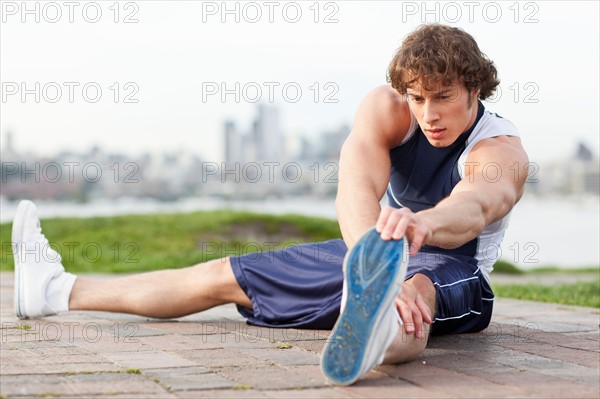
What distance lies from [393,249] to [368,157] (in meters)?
0.88

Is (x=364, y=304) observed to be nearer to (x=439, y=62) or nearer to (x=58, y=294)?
(x=439, y=62)

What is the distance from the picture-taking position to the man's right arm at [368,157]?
2.66 metres

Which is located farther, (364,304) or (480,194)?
(480,194)

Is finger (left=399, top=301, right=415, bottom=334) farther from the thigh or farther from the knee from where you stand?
the thigh

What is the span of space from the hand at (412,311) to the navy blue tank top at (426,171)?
1.99 ft

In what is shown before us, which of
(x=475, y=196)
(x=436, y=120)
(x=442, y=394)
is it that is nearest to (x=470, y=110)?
(x=436, y=120)

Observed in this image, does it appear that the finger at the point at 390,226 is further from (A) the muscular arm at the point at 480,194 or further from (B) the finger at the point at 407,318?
(B) the finger at the point at 407,318

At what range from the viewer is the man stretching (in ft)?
6.94

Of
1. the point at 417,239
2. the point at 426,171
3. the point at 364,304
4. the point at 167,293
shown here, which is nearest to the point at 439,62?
the point at 426,171

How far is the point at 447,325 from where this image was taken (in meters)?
2.98

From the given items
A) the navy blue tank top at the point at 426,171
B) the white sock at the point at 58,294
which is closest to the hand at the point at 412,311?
the navy blue tank top at the point at 426,171

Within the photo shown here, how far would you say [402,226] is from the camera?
211cm

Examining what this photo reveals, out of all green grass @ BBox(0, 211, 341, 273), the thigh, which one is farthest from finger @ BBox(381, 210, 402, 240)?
green grass @ BBox(0, 211, 341, 273)

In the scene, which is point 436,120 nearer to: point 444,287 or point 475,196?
point 475,196
